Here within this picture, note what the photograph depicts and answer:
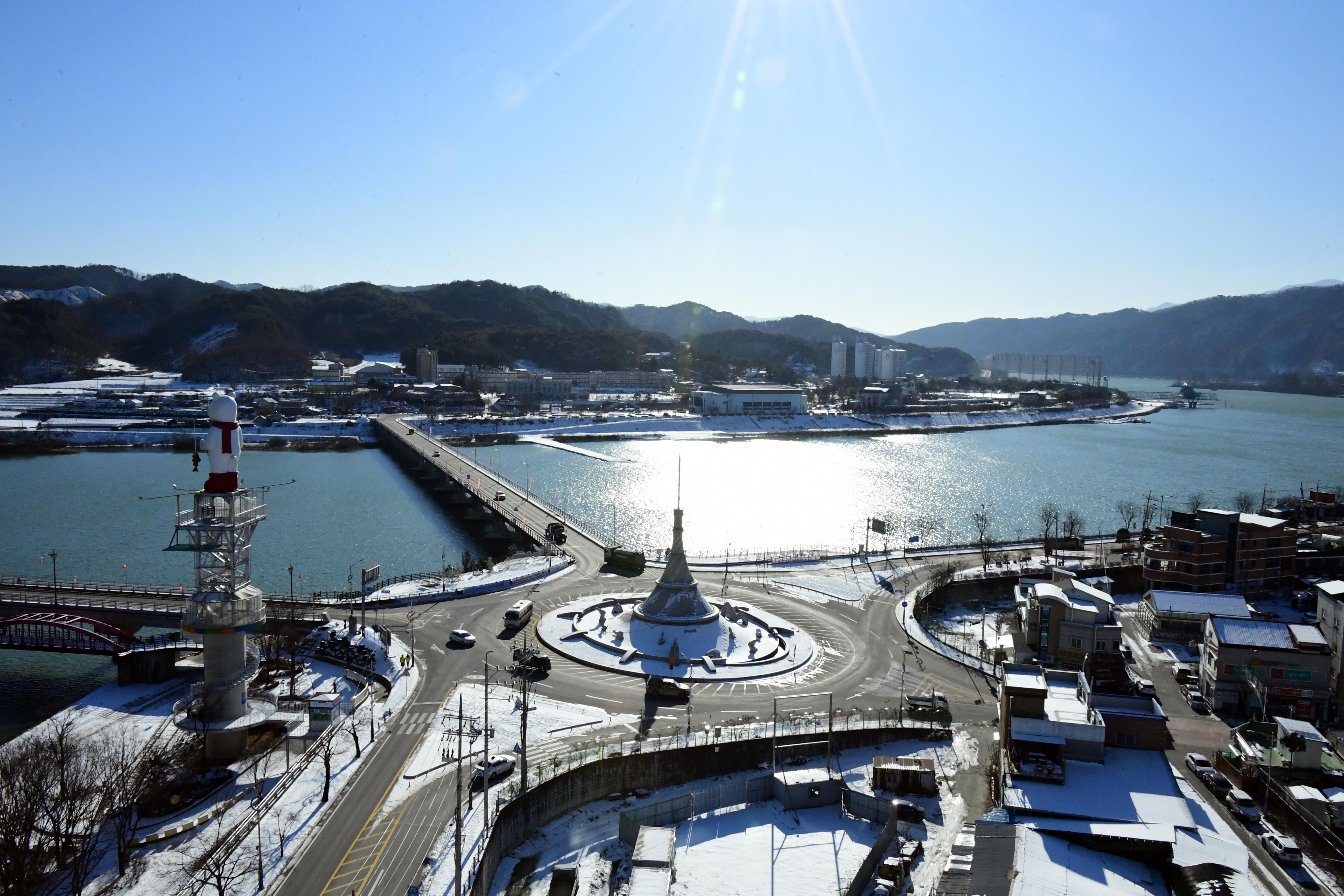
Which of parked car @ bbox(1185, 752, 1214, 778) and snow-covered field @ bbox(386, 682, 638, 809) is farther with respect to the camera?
parked car @ bbox(1185, 752, 1214, 778)

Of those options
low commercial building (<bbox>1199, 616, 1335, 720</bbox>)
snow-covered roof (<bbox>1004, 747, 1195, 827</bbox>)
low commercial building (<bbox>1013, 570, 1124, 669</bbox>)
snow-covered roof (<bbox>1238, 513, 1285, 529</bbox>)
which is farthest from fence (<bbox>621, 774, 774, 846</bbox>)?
snow-covered roof (<bbox>1238, 513, 1285, 529</bbox>)

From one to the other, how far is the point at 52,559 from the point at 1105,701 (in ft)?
110

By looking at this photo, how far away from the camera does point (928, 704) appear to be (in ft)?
60.8

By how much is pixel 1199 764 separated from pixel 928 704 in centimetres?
493

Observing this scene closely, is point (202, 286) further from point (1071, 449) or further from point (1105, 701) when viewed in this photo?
point (1105, 701)

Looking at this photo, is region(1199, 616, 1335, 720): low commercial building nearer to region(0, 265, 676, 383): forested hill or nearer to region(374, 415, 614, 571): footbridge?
region(374, 415, 614, 571): footbridge

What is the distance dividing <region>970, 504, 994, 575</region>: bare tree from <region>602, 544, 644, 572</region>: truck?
12.0 meters

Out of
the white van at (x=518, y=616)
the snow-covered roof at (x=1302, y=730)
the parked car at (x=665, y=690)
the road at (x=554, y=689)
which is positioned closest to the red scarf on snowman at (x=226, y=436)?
the road at (x=554, y=689)

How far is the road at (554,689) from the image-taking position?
1212 centimetres

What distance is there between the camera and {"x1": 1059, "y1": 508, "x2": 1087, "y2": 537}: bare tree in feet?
123

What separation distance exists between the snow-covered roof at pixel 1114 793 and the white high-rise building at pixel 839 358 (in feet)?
433

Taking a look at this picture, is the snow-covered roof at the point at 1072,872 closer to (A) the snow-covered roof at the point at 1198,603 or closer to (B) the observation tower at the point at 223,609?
(B) the observation tower at the point at 223,609

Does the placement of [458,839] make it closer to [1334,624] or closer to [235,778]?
[235,778]

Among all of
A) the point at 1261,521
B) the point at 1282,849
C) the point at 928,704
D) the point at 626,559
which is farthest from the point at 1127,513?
the point at 1282,849
